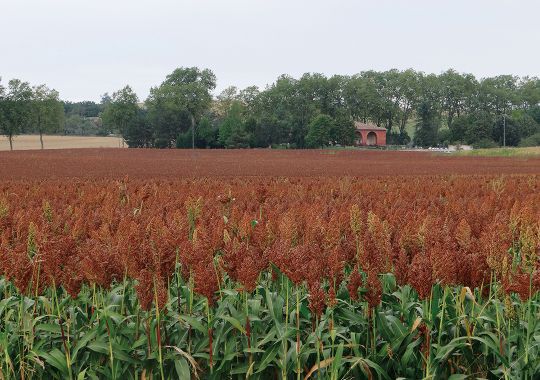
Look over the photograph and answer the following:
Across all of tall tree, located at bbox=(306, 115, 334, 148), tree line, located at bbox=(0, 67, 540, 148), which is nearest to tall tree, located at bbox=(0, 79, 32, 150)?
tree line, located at bbox=(0, 67, 540, 148)

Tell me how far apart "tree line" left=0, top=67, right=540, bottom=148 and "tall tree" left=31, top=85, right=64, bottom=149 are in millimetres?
1176

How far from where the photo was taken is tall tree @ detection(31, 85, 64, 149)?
99.9 meters

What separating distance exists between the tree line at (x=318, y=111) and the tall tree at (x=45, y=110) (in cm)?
118

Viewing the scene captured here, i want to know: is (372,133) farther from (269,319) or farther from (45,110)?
(269,319)

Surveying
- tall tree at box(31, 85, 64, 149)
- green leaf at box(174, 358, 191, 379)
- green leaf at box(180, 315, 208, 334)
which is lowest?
green leaf at box(174, 358, 191, 379)

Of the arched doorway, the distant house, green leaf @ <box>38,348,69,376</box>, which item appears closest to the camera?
green leaf @ <box>38,348,69,376</box>

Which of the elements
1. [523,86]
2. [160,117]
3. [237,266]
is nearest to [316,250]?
[237,266]

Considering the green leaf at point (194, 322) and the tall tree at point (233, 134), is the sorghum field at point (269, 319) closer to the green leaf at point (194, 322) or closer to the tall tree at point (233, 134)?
the green leaf at point (194, 322)

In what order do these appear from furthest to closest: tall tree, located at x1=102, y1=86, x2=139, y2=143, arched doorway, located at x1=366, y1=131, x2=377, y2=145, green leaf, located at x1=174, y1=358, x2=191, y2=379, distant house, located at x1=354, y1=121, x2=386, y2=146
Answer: arched doorway, located at x1=366, y1=131, x2=377, y2=145
distant house, located at x1=354, y1=121, x2=386, y2=146
tall tree, located at x1=102, y1=86, x2=139, y2=143
green leaf, located at x1=174, y1=358, x2=191, y2=379

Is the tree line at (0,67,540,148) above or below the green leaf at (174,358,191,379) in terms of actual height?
above

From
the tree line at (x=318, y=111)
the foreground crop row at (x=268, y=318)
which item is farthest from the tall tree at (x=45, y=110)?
the foreground crop row at (x=268, y=318)

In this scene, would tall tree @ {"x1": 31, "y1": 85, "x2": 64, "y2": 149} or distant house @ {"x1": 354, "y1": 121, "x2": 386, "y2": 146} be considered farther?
distant house @ {"x1": 354, "y1": 121, "x2": 386, "y2": 146}

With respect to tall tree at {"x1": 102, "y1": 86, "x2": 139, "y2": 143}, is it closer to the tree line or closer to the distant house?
the tree line

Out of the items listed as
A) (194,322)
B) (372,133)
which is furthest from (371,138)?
(194,322)
